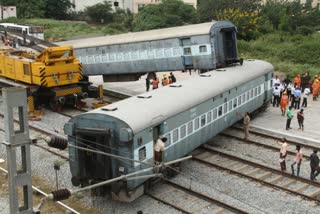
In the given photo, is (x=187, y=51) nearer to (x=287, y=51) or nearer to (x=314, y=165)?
(x=314, y=165)

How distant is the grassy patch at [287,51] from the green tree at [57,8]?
168 ft

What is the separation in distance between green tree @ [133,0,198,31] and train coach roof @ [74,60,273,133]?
1482 inches

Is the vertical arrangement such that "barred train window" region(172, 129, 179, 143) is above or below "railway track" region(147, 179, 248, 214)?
above

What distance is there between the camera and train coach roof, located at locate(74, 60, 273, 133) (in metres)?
14.4

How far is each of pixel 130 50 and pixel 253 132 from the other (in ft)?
30.9

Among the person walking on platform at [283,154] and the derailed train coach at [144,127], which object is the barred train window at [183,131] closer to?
the derailed train coach at [144,127]

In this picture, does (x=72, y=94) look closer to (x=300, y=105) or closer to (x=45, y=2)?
(x=300, y=105)

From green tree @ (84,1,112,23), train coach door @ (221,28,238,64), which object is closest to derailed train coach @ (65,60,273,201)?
train coach door @ (221,28,238,64)

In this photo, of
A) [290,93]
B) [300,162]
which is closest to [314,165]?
[300,162]

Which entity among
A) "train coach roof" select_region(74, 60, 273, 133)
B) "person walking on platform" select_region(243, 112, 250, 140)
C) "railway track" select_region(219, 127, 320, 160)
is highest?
"train coach roof" select_region(74, 60, 273, 133)

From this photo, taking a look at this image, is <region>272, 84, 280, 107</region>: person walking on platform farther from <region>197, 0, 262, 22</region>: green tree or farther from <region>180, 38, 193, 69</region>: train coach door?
<region>197, 0, 262, 22</region>: green tree

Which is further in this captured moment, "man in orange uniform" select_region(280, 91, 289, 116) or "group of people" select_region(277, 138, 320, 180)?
"man in orange uniform" select_region(280, 91, 289, 116)

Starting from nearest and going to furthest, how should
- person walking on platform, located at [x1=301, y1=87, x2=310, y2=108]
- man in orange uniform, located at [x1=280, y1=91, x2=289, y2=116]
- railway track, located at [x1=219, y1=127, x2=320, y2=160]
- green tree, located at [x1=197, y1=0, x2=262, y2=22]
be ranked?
railway track, located at [x1=219, y1=127, x2=320, y2=160] < man in orange uniform, located at [x1=280, y1=91, x2=289, y2=116] < person walking on platform, located at [x1=301, y1=87, x2=310, y2=108] < green tree, located at [x1=197, y1=0, x2=262, y2=22]

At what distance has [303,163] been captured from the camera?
18.4 m
